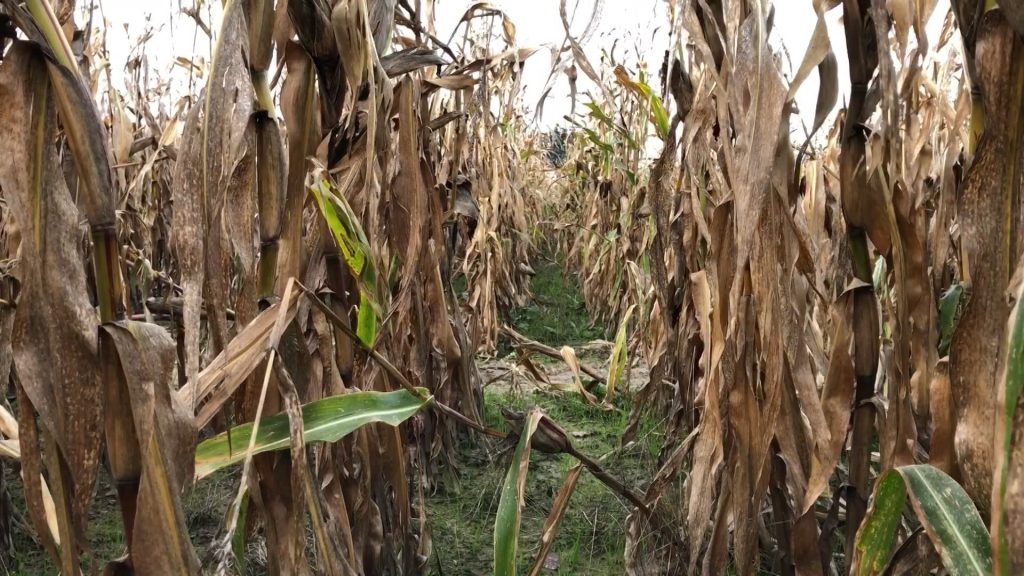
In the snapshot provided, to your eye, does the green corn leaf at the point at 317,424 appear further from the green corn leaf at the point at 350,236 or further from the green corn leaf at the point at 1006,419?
the green corn leaf at the point at 1006,419

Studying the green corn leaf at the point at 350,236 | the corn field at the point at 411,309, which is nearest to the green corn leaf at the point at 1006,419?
the corn field at the point at 411,309

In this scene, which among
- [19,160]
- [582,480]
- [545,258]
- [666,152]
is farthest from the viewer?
[545,258]

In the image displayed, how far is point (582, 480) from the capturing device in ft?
5.84

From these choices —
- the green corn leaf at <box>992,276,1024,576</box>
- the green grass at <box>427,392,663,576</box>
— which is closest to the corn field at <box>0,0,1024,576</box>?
the green corn leaf at <box>992,276,1024,576</box>

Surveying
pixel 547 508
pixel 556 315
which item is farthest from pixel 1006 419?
pixel 556 315

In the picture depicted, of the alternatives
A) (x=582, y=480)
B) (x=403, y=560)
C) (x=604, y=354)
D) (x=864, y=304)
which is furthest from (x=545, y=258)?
(x=864, y=304)

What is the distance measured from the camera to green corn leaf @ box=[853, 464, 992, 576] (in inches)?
19.5

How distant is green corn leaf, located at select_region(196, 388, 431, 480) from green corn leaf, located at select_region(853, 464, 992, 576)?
38 cm

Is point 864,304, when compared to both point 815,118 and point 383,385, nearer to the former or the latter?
point 815,118

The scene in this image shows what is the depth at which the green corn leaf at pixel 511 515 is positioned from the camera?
0.69 metres

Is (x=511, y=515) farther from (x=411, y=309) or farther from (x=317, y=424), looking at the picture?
(x=411, y=309)

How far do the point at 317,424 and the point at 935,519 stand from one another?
467 millimetres

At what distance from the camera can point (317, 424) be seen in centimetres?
62

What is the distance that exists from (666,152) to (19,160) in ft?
2.45
